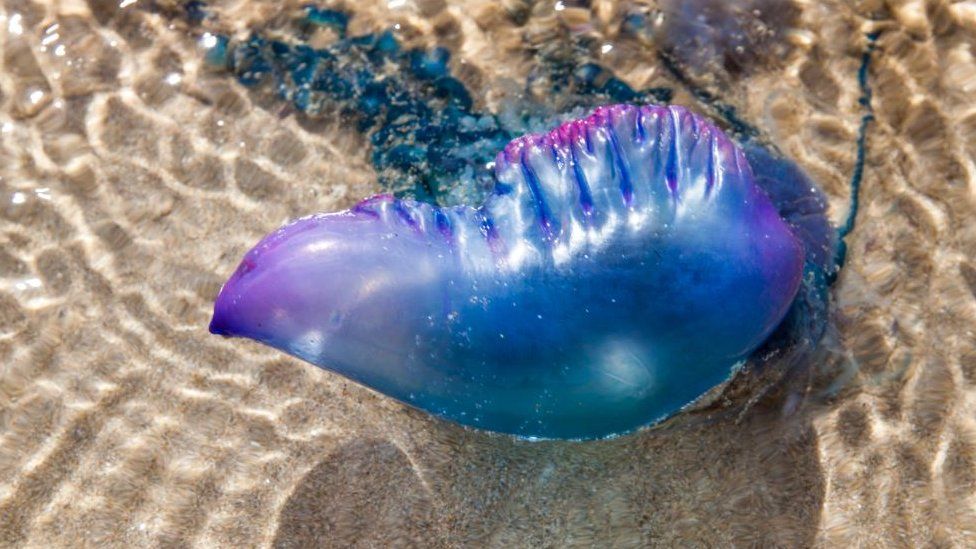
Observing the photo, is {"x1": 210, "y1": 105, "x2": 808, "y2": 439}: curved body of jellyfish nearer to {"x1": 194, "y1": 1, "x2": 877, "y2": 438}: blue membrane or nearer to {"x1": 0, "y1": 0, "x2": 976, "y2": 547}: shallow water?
{"x1": 194, "y1": 1, "x2": 877, "y2": 438}: blue membrane

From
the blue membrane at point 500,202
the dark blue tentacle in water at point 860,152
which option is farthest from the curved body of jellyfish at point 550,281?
the dark blue tentacle in water at point 860,152

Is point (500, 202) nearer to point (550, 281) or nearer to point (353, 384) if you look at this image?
point (550, 281)

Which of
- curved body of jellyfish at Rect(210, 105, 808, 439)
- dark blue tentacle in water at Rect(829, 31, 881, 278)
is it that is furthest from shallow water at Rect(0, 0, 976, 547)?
curved body of jellyfish at Rect(210, 105, 808, 439)

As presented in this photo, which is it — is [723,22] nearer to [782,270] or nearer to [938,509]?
[782,270]

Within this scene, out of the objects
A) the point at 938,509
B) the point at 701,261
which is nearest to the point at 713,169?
the point at 701,261

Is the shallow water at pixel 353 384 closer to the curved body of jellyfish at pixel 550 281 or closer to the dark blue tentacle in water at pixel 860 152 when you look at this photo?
the dark blue tentacle in water at pixel 860 152

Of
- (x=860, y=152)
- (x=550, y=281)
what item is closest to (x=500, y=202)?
(x=550, y=281)
